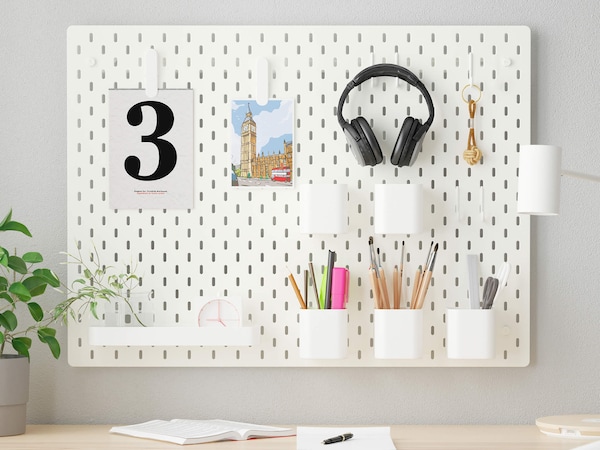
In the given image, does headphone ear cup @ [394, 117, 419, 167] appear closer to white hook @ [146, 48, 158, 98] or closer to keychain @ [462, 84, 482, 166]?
keychain @ [462, 84, 482, 166]

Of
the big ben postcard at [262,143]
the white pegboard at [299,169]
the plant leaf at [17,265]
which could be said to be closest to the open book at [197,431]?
the white pegboard at [299,169]

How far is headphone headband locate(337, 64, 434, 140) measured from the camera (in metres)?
1.45

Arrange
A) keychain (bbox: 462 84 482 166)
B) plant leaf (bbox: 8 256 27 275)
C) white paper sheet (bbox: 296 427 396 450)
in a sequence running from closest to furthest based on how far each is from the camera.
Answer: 1. white paper sheet (bbox: 296 427 396 450)
2. plant leaf (bbox: 8 256 27 275)
3. keychain (bbox: 462 84 482 166)

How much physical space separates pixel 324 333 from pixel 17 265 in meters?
0.57

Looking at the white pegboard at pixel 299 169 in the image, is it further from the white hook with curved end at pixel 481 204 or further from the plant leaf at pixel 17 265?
the plant leaf at pixel 17 265

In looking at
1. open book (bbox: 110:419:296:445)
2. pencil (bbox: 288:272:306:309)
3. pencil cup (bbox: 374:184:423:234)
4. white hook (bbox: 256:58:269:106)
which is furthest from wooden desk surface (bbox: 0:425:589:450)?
white hook (bbox: 256:58:269:106)

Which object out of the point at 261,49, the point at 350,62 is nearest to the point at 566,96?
the point at 350,62

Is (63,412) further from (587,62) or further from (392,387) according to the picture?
(587,62)

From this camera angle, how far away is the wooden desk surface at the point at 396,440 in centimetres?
128

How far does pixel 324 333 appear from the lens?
4.68 feet

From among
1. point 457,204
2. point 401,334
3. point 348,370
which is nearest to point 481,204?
point 457,204

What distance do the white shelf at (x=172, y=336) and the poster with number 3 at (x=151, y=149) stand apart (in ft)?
0.80

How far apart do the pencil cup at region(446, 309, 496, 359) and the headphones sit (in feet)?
1.01

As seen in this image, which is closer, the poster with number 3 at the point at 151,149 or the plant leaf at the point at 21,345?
the plant leaf at the point at 21,345
